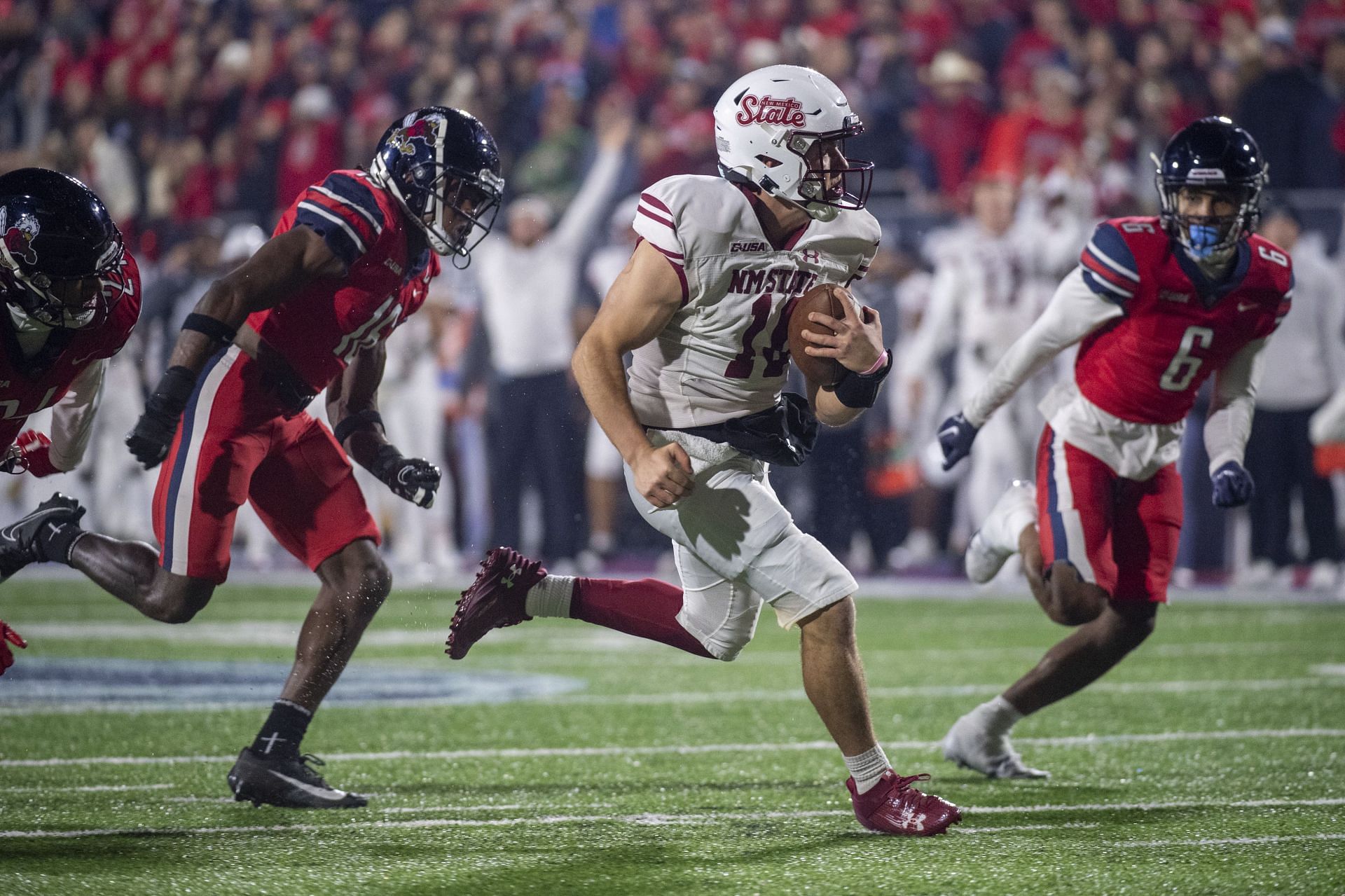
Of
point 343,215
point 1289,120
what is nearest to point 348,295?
point 343,215

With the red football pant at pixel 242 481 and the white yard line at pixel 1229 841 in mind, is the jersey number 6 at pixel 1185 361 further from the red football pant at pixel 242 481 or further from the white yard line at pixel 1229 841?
the red football pant at pixel 242 481

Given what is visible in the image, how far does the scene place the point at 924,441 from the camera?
32.9ft

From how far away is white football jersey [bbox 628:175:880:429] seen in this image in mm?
3619

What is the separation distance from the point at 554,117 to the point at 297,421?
22.3 ft

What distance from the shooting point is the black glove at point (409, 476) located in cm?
421

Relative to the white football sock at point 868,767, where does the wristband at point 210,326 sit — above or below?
above

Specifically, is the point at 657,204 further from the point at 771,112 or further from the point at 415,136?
the point at 415,136

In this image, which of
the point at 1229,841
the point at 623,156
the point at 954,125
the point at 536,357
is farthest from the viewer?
the point at 954,125

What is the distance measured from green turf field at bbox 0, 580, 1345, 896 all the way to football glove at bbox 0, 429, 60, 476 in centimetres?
74

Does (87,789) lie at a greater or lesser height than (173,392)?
lesser

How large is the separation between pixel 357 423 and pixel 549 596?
2.30 ft

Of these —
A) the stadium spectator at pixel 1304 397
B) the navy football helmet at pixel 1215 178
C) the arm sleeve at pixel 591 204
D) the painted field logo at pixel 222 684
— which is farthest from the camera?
the arm sleeve at pixel 591 204

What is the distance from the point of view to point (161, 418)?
382 centimetres

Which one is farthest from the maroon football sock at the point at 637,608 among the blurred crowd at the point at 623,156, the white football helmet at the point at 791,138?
the blurred crowd at the point at 623,156
